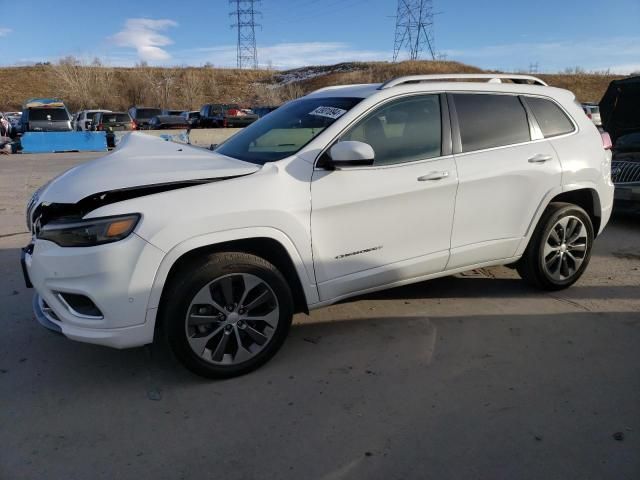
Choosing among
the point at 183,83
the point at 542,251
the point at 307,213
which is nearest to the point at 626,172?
the point at 542,251

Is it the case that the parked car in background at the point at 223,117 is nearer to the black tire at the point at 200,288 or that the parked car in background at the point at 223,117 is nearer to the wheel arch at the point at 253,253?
the wheel arch at the point at 253,253

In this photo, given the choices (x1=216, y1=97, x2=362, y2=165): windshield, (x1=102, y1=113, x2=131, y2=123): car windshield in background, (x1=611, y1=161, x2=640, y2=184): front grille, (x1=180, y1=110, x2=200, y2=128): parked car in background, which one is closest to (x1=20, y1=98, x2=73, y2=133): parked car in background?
(x1=102, y1=113, x2=131, y2=123): car windshield in background

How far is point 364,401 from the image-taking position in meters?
2.90

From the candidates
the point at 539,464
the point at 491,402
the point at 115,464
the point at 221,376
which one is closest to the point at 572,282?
the point at 491,402

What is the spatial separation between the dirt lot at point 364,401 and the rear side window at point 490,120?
136 cm

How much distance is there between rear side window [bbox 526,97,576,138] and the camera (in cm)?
423

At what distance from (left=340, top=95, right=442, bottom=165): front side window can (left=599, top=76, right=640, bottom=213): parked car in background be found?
451 centimetres

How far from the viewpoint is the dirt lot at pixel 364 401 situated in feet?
7.94

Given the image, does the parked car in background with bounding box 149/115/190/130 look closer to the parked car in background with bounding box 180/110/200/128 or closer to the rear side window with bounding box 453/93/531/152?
the parked car in background with bounding box 180/110/200/128

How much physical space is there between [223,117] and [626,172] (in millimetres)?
25017

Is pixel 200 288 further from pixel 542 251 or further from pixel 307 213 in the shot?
pixel 542 251

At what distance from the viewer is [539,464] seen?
2.38m

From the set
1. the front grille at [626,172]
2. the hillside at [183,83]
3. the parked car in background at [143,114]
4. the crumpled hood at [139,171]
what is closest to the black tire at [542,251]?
the crumpled hood at [139,171]

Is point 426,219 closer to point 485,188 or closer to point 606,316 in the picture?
point 485,188
